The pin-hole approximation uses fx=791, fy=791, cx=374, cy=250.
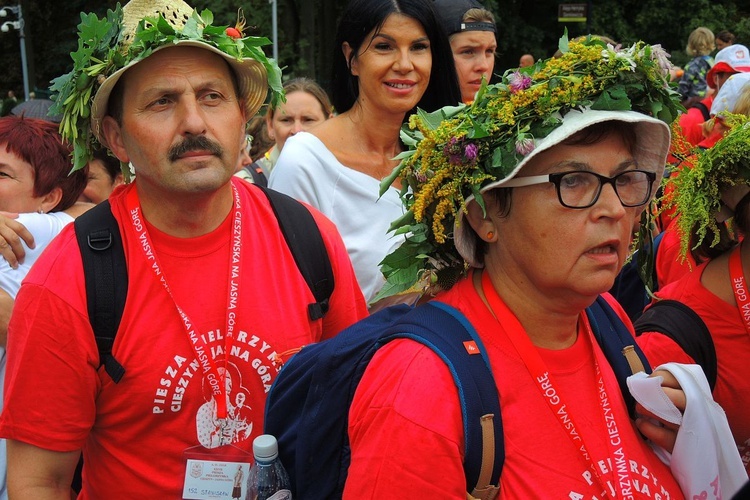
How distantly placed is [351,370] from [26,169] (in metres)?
2.26

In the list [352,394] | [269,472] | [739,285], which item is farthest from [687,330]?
[269,472]

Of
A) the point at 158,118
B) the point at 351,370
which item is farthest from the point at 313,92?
the point at 351,370

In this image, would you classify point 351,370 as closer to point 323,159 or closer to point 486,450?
point 486,450

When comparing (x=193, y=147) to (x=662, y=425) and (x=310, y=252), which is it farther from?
(x=662, y=425)

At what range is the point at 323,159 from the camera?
12.3 ft

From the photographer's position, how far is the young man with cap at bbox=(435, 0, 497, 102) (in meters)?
4.80

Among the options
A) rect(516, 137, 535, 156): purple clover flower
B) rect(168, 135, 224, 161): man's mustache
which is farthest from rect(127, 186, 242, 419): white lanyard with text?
rect(516, 137, 535, 156): purple clover flower

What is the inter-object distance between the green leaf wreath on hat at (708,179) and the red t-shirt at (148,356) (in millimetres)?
1404

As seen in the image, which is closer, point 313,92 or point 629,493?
point 629,493

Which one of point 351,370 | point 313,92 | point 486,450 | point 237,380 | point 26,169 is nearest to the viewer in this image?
point 486,450

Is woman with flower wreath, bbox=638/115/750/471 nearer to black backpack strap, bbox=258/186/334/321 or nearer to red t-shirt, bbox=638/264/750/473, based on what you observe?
red t-shirt, bbox=638/264/750/473

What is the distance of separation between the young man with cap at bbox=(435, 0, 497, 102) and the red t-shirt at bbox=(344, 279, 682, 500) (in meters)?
2.85

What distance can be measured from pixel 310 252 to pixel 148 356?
0.67 metres

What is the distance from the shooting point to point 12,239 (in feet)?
10.2
